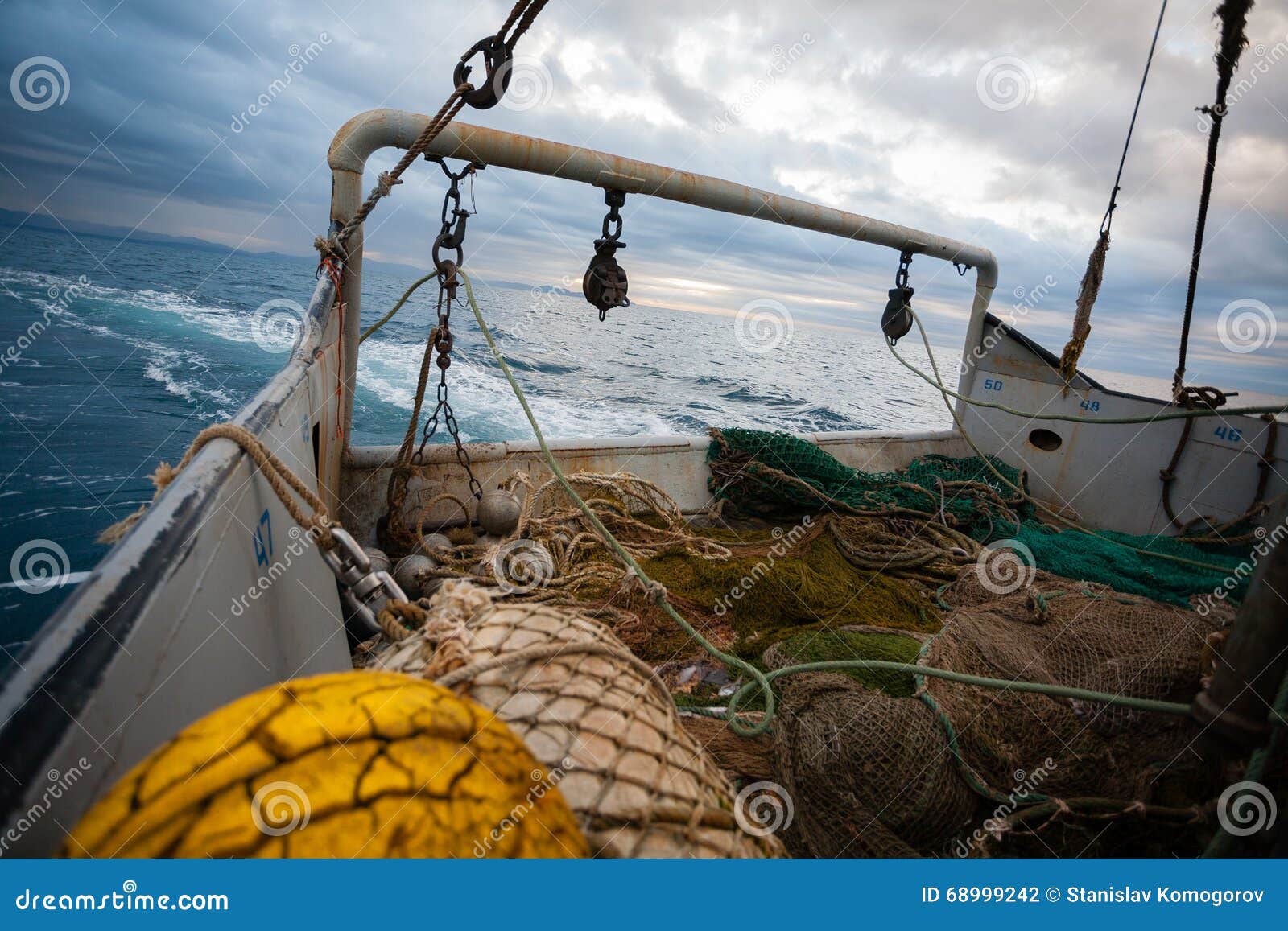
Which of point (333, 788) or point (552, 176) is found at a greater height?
point (552, 176)

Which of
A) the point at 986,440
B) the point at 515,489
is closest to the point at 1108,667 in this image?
the point at 515,489

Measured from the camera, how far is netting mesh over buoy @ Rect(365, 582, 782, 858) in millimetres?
995

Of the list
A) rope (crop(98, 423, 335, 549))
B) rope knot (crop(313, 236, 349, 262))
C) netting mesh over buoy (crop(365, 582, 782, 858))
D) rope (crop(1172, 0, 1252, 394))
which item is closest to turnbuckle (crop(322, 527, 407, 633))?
rope (crop(98, 423, 335, 549))

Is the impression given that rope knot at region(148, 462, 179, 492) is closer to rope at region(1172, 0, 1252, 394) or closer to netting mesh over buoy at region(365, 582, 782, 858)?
netting mesh over buoy at region(365, 582, 782, 858)

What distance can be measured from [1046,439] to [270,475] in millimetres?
6594

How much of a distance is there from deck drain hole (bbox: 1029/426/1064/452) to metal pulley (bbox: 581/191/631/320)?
433cm

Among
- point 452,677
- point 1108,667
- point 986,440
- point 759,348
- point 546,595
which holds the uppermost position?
point 759,348

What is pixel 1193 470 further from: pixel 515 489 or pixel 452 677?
pixel 452 677

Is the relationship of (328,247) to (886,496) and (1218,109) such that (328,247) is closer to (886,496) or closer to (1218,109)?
(886,496)

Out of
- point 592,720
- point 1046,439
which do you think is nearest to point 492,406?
point 1046,439

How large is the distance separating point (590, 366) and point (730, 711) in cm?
1616

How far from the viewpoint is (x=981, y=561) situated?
3.74m

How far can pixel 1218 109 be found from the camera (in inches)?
159

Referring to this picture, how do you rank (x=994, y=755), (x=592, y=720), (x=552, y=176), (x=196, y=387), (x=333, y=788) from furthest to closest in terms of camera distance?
(x=196, y=387) → (x=552, y=176) → (x=994, y=755) → (x=592, y=720) → (x=333, y=788)
